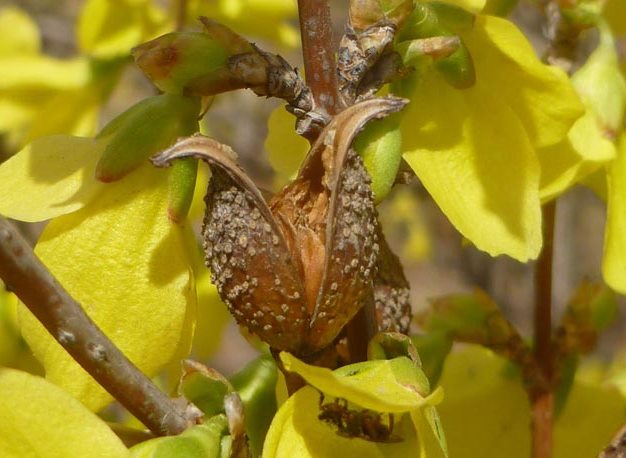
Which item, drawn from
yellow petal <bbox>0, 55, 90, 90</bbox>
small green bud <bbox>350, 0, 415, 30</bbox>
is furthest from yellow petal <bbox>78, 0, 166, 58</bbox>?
small green bud <bbox>350, 0, 415, 30</bbox>

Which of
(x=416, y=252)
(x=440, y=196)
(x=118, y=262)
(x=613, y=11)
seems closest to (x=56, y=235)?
(x=118, y=262)

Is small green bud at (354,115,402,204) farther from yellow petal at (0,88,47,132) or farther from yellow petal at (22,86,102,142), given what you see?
yellow petal at (0,88,47,132)

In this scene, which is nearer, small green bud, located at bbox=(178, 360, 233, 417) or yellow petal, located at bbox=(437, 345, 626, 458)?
small green bud, located at bbox=(178, 360, 233, 417)

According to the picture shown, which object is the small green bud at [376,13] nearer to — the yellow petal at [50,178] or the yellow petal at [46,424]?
the yellow petal at [50,178]

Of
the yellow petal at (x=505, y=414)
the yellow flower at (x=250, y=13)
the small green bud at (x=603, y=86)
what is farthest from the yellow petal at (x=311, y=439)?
the yellow flower at (x=250, y=13)

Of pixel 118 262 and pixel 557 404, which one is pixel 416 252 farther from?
pixel 118 262
